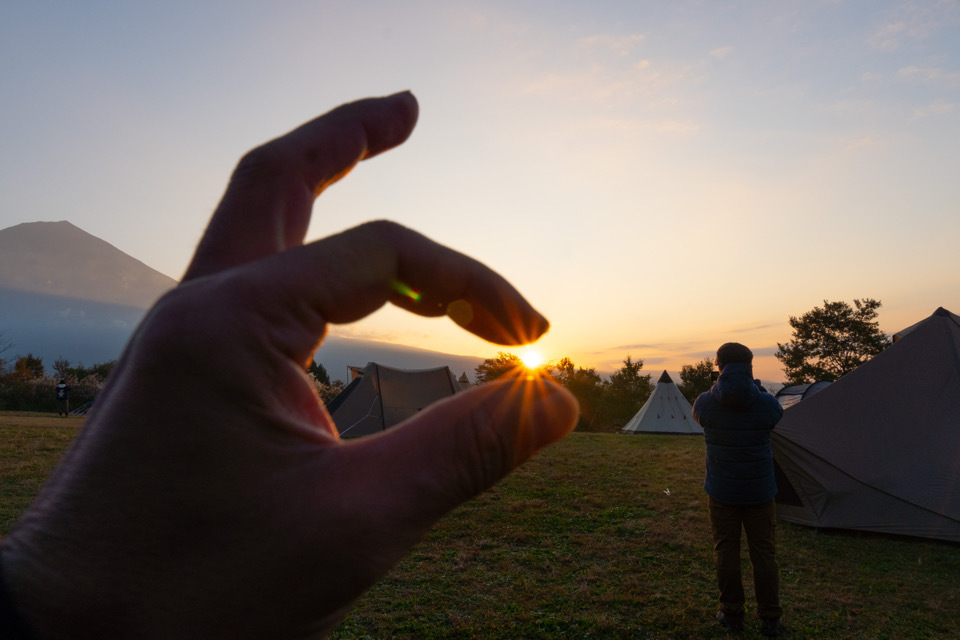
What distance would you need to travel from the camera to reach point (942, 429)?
7.87 m

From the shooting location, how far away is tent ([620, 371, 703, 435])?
24.6 meters

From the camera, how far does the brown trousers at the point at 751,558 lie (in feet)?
16.8

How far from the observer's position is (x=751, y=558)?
5223 millimetres

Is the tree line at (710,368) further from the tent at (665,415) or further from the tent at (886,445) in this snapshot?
the tent at (886,445)

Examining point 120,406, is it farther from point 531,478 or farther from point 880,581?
point 531,478

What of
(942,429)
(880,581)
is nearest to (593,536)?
(880,581)

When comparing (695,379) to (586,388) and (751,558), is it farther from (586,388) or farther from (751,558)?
(751,558)

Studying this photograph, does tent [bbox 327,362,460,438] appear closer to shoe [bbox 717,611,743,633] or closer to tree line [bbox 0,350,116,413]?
shoe [bbox 717,611,743,633]

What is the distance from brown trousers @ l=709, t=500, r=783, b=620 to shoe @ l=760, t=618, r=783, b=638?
0.05 m

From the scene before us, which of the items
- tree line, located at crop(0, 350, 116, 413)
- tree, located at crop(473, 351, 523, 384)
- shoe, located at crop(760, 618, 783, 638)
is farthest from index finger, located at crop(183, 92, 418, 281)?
tree line, located at crop(0, 350, 116, 413)

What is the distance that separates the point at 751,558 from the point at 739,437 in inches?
46.8

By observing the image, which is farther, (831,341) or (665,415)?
(831,341)

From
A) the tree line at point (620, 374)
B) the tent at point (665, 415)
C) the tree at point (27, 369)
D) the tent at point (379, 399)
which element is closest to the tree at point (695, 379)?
the tree line at point (620, 374)

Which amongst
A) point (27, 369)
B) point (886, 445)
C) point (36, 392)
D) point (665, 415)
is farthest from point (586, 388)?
point (27, 369)
